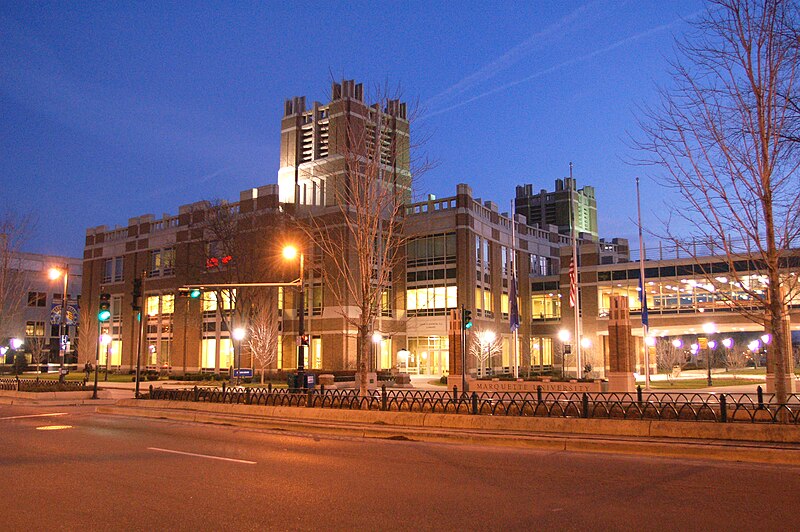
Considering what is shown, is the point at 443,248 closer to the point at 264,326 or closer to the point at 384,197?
the point at 264,326

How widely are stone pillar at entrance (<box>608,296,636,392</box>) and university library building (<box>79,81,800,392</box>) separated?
14467 millimetres

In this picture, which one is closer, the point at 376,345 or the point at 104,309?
the point at 104,309

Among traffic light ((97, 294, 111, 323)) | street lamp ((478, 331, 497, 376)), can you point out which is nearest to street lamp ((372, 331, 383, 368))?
street lamp ((478, 331, 497, 376))

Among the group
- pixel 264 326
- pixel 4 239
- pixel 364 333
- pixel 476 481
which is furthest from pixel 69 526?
pixel 4 239

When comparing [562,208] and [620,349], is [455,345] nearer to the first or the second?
[620,349]

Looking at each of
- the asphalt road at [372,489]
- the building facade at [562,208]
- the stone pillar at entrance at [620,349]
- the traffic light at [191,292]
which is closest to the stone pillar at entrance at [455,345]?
the stone pillar at entrance at [620,349]

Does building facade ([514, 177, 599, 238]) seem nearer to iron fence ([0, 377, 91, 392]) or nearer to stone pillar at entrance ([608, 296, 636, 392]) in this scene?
stone pillar at entrance ([608, 296, 636, 392])

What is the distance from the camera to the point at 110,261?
76.3 metres

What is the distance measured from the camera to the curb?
12.8m

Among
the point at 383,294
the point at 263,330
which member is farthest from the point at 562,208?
the point at 263,330

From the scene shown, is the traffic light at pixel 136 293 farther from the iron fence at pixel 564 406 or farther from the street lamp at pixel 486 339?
the street lamp at pixel 486 339

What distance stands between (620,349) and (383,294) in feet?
99.7

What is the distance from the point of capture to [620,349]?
1248 inches

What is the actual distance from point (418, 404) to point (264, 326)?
2736 cm
